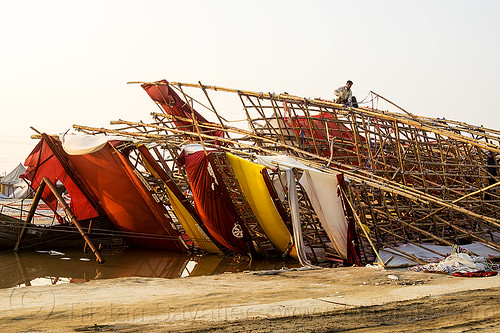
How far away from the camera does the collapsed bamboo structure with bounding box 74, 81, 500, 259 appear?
10078mm

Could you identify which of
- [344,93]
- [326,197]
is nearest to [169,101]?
[344,93]

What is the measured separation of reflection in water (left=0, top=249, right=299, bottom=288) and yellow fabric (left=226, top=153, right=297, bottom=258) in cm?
58

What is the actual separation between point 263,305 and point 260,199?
511 cm

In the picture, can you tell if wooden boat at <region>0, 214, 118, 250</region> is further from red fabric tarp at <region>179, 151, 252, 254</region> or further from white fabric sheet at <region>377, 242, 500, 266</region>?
white fabric sheet at <region>377, 242, 500, 266</region>

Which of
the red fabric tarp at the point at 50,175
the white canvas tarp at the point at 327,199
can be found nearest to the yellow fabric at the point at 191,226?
the red fabric tarp at the point at 50,175

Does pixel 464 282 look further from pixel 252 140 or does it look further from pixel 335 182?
pixel 252 140

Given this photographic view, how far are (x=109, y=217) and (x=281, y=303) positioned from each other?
313 inches

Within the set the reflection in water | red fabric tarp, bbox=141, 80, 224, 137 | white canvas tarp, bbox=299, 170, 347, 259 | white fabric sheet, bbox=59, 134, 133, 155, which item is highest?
red fabric tarp, bbox=141, 80, 224, 137

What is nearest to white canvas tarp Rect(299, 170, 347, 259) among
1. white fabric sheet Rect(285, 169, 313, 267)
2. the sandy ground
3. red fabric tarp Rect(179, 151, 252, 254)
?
white fabric sheet Rect(285, 169, 313, 267)

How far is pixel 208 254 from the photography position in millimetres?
11781

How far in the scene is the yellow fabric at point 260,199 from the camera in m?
9.85

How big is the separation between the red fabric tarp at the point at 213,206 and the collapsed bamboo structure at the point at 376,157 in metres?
0.55

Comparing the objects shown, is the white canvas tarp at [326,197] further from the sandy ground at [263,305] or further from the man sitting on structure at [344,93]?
the man sitting on structure at [344,93]

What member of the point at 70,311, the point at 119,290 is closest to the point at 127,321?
the point at 70,311
